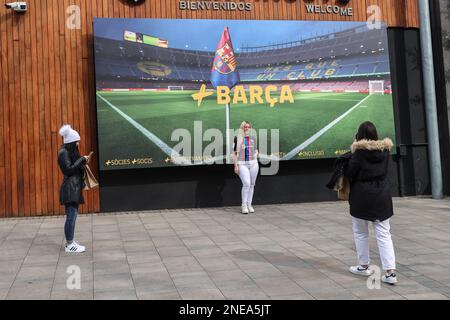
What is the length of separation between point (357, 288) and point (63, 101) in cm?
718

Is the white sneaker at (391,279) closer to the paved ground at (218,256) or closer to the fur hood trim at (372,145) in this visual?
the paved ground at (218,256)

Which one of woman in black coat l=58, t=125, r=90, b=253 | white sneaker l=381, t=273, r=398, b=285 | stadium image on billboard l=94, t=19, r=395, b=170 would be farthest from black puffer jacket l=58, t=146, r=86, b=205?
white sneaker l=381, t=273, r=398, b=285

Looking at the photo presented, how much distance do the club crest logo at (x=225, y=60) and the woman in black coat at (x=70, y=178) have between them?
4.43 m

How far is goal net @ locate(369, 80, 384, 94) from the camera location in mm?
11320

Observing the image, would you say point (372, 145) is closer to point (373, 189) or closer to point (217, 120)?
point (373, 189)

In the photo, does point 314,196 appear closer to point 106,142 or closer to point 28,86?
point 106,142

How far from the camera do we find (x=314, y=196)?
11.3 m

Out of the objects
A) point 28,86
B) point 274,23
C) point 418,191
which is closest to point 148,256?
point 28,86

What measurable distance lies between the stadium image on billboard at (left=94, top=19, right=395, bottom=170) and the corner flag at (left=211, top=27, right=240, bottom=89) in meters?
0.02

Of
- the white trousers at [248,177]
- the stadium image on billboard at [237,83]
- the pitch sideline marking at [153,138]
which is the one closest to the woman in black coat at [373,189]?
the white trousers at [248,177]

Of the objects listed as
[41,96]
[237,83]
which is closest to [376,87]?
[237,83]

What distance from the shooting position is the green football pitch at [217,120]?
1002cm

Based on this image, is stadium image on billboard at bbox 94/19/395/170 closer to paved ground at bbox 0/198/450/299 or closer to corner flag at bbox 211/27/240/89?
corner flag at bbox 211/27/240/89

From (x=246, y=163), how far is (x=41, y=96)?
4250 millimetres
